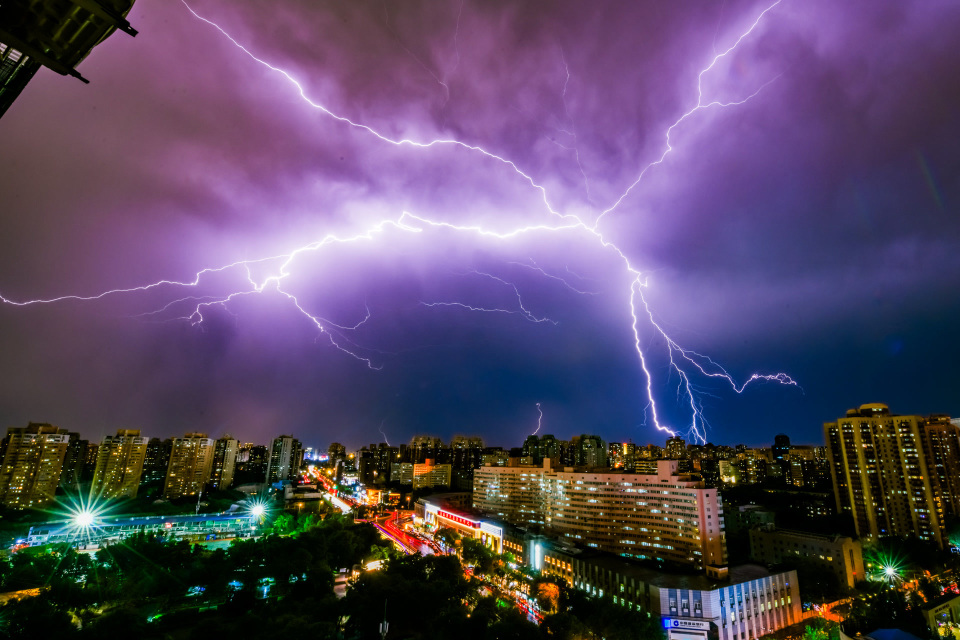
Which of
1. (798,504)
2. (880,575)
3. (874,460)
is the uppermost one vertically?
(874,460)

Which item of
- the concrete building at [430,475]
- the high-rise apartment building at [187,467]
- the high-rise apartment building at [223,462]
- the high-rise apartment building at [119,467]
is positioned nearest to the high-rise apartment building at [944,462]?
the concrete building at [430,475]

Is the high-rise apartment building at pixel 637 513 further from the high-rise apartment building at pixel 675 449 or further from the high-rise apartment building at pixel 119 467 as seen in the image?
the high-rise apartment building at pixel 119 467

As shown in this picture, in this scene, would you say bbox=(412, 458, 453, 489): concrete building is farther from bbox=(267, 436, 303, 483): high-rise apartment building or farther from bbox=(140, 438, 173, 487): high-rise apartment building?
bbox=(140, 438, 173, 487): high-rise apartment building

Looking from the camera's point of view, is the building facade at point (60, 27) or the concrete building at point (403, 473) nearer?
the building facade at point (60, 27)

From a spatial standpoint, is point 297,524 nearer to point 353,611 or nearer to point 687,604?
point 353,611

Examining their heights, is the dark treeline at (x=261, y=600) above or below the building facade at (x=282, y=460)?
below

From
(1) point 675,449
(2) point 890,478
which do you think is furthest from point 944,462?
(1) point 675,449

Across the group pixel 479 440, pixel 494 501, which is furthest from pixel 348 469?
pixel 494 501
